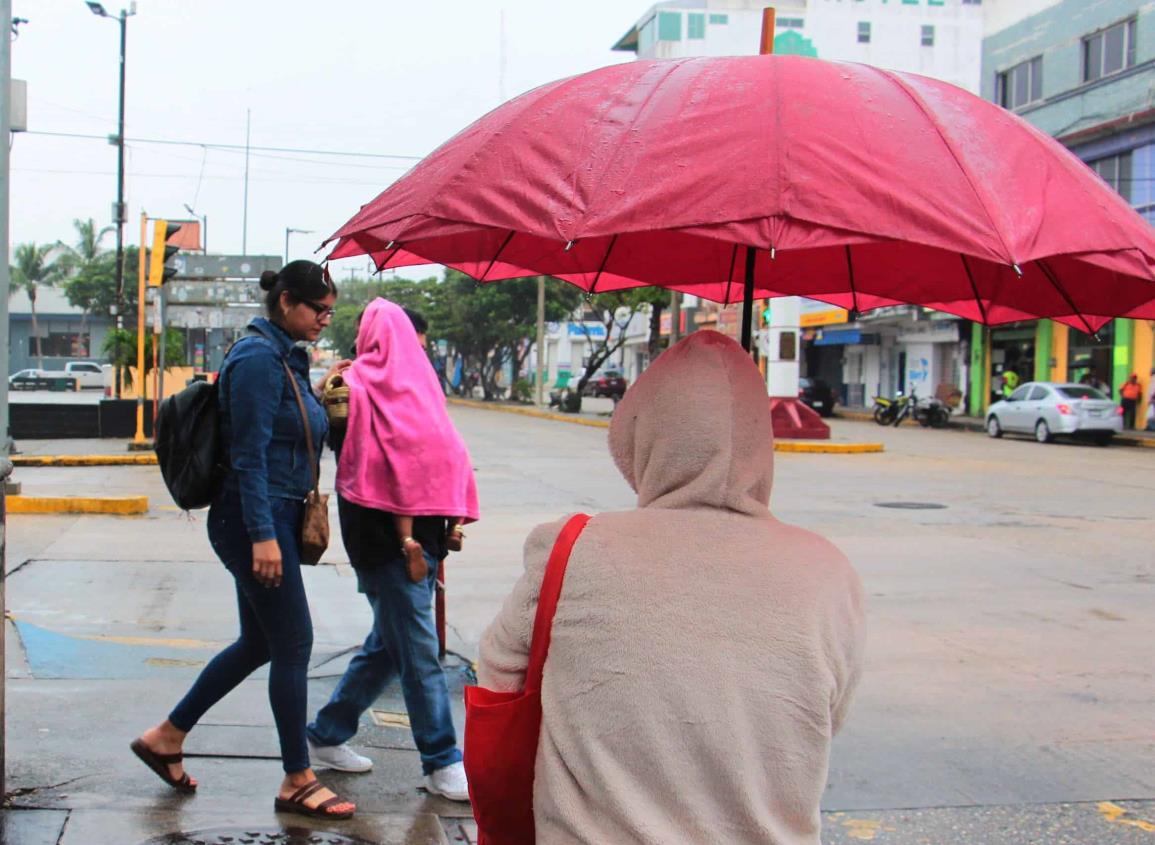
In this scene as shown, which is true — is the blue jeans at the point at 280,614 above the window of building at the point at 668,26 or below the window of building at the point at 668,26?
below

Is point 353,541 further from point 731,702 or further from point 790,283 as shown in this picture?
point 731,702

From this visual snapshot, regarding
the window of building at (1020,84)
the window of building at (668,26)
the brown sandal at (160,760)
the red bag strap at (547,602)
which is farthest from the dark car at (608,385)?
the red bag strap at (547,602)

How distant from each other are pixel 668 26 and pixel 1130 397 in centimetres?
3633

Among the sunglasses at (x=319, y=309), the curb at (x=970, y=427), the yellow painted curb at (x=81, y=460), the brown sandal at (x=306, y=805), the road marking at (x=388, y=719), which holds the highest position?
the sunglasses at (x=319, y=309)

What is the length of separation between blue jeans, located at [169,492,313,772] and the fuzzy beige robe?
6.20ft

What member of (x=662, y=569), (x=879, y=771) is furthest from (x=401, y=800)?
(x=662, y=569)

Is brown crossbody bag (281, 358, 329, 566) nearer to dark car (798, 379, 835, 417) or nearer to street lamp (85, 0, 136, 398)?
street lamp (85, 0, 136, 398)

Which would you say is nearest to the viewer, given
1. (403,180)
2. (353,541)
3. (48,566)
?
(403,180)

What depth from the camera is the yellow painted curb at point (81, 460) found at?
54.9 ft

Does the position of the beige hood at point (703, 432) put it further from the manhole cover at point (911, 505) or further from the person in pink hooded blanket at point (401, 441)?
the manhole cover at point (911, 505)

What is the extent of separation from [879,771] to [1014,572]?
15.6ft

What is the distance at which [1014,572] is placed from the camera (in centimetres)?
897

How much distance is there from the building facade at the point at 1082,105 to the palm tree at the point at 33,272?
179 ft

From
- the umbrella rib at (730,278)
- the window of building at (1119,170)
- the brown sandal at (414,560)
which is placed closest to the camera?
the umbrella rib at (730,278)
